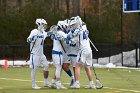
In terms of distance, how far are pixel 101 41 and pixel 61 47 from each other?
1106 inches

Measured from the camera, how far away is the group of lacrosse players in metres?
17.8

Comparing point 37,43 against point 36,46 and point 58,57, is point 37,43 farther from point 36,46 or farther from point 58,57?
point 58,57

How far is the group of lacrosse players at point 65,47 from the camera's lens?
17844 mm

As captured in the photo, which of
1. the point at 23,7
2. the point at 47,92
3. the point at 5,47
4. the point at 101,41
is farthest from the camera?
the point at 23,7

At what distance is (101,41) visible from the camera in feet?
151

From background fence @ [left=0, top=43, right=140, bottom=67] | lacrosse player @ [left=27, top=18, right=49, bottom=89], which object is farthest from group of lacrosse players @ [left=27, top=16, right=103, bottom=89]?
background fence @ [left=0, top=43, right=140, bottom=67]

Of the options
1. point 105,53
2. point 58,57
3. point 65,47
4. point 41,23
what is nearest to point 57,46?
point 65,47

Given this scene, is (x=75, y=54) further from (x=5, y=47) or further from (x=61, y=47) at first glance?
(x=5, y=47)

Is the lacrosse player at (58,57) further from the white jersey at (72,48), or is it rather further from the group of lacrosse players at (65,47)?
the white jersey at (72,48)

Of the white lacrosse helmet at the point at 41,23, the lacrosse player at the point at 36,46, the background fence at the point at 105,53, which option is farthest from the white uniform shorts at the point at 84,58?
the background fence at the point at 105,53

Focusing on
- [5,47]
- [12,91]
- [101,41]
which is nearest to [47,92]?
[12,91]

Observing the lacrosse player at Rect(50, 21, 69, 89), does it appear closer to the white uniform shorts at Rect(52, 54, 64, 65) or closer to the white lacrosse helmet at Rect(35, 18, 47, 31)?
the white uniform shorts at Rect(52, 54, 64, 65)

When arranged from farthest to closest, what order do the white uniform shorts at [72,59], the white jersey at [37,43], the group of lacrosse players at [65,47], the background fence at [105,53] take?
the background fence at [105,53]
the white uniform shorts at [72,59]
the white jersey at [37,43]
the group of lacrosse players at [65,47]

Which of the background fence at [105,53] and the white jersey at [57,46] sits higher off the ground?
the white jersey at [57,46]
